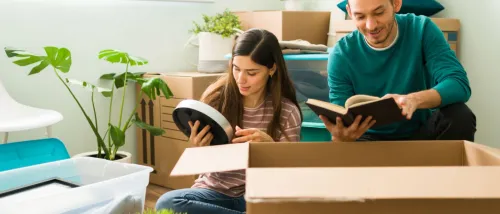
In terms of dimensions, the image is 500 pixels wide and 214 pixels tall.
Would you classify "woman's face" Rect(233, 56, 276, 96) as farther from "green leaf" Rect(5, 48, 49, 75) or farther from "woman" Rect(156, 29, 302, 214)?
"green leaf" Rect(5, 48, 49, 75)

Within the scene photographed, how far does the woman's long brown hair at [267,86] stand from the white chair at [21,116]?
2.21 ft

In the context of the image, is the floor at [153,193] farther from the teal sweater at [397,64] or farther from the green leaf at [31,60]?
the teal sweater at [397,64]

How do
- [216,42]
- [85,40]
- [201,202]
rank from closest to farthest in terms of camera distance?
[201,202] → [85,40] → [216,42]

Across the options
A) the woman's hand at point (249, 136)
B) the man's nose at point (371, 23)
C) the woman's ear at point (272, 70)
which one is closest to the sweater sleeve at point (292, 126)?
the woman's ear at point (272, 70)

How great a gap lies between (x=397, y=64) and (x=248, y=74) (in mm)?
439

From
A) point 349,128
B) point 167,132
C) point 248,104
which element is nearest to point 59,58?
point 167,132

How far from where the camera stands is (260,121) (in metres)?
1.69

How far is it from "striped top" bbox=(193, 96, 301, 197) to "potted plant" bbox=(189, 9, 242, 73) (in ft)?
3.55

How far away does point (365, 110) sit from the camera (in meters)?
1.12

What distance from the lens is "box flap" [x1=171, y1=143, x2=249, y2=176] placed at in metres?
0.86

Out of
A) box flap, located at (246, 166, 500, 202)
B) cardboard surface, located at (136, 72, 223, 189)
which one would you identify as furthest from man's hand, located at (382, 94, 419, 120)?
cardboard surface, located at (136, 72, 223, 189)

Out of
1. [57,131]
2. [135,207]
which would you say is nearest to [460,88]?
[135,207]

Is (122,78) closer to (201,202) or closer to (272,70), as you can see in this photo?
(272,70)

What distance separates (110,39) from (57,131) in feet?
1.65
